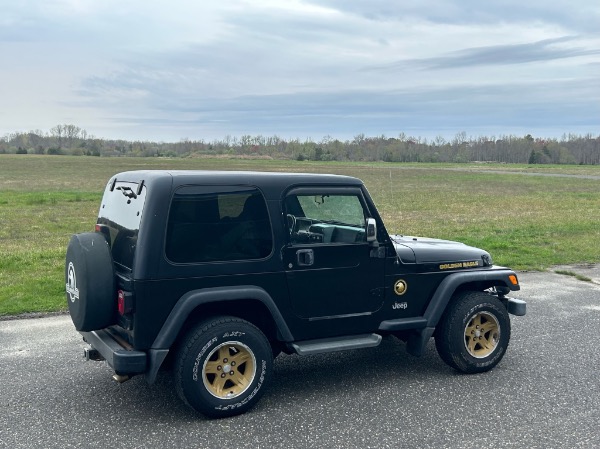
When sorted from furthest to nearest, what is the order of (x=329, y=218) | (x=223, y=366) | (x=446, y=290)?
1. (x=446, y=290)
2. (x=329, y=218)
3. (x=223, y=366)

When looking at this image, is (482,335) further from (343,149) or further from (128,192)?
(343,149)

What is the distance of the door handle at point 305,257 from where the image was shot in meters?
5.07

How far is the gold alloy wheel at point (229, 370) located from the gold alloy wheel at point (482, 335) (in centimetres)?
215

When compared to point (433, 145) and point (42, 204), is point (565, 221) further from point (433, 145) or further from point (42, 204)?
point (433, 145)

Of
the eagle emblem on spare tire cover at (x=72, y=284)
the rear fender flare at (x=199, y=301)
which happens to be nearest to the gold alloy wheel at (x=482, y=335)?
the rear fender flare at (x=199, y=301)

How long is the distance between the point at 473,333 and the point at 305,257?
1.88 meters

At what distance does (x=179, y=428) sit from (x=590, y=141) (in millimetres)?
136057

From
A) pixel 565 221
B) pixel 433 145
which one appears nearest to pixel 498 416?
pixel 565 221

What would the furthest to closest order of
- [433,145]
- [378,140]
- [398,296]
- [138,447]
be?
[433,145] → [378,140] → [398,296] → [138,447]

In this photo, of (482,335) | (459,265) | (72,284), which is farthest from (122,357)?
(482,335)

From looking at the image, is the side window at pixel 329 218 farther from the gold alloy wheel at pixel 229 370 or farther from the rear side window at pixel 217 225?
the gold alloy wheel at pixel 229 370

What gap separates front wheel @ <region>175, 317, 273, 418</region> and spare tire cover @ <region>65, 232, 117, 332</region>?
2.09 feet

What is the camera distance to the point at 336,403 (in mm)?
5094

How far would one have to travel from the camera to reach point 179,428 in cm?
460
